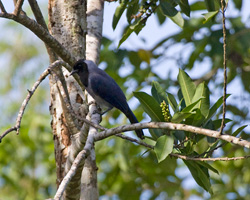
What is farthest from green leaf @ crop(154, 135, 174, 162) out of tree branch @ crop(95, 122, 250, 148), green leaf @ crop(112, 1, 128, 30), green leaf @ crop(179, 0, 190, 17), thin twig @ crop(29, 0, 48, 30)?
green leaf @ crop(112, 1, 128, 30)

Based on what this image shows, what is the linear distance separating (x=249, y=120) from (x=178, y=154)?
418cm

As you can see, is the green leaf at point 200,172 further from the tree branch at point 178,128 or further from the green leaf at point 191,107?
the tree branch at point 178,128

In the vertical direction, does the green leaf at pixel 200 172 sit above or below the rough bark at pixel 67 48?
below

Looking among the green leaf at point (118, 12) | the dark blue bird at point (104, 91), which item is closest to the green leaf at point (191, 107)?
the green leaf at point (118, 12)

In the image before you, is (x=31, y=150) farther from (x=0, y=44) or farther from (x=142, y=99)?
(x=0, y=44)

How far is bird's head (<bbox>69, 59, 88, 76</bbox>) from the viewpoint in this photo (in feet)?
13.6

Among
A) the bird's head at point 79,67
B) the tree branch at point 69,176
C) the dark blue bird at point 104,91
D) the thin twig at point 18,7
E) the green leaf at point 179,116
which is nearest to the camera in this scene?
the tree branch at point 69,176

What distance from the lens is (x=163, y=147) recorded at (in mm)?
3057

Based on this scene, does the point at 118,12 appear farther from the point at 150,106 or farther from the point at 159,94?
the point at 150,106

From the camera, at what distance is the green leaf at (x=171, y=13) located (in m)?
4.14

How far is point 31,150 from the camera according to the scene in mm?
7465

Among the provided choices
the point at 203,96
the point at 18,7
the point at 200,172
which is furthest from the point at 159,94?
the point at 18,7

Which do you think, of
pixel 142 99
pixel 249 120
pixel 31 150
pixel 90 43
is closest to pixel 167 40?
pixel 249 120

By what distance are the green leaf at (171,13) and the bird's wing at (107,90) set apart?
4.77ft
